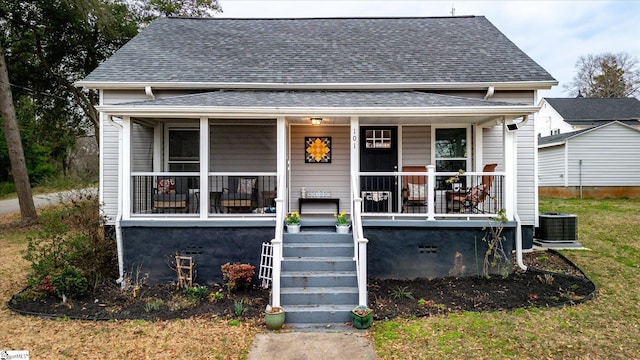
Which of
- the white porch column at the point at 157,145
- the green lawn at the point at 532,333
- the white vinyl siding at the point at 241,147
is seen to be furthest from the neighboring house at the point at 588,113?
the white porch column at the point at 157,145

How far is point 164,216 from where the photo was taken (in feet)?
21.5

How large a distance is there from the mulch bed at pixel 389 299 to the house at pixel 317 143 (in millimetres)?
381

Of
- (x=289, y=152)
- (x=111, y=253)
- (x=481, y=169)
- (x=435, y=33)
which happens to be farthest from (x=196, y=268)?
(x=435, y=33)

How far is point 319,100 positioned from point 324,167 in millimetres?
1906

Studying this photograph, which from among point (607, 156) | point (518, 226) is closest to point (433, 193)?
point (518, 226)

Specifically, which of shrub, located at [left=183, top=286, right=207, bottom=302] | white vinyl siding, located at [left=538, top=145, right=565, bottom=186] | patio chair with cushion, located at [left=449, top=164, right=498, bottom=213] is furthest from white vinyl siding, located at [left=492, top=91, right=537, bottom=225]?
white vinyl siding, located at [left=538, top=145, right=565, bottom=186]

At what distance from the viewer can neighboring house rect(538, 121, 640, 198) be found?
17.2 m

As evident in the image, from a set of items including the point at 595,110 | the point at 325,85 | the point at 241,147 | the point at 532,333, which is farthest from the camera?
the point at 595,110

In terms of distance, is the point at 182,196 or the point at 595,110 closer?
the point at 182,196

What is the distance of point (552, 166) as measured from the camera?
19.5m

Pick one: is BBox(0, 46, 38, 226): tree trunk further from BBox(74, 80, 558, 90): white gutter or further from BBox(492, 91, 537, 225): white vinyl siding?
BBox(492, 91, 537, 225): white vinyl siding

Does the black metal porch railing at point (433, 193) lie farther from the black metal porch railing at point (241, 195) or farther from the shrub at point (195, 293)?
the shrub at point (195, 293)

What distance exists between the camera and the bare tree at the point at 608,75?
1401 inches

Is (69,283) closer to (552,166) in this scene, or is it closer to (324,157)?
(324,157)
